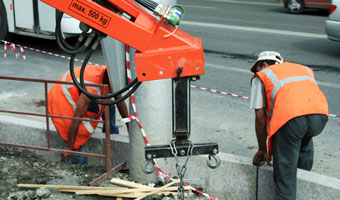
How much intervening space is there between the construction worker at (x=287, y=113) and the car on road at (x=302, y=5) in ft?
43.3

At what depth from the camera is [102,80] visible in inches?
203

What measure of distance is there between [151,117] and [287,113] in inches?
51.9

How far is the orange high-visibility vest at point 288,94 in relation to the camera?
409 centimetres

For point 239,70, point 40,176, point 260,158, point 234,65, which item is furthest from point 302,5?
point 40,176

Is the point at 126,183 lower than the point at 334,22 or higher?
lower

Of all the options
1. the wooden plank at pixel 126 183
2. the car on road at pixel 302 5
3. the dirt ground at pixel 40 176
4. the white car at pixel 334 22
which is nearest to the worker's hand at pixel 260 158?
the dirt ground at pixel 40 176

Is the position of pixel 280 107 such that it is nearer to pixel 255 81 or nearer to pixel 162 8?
pixel 255 81

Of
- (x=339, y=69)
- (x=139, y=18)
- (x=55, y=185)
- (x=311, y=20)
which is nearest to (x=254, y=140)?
(x=55, y=185)

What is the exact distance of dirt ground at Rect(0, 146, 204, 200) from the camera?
15.0ft

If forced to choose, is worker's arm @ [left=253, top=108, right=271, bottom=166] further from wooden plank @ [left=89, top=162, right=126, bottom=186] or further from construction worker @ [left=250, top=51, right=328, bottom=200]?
wooden plank @ [left=89, top=162, right=126, bottom=186]

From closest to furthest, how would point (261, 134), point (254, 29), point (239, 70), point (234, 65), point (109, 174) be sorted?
point (261, 134) < point (109, 174) < point (239, 70) < point (234, 65) < point (254, 29)

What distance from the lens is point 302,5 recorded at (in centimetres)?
1725

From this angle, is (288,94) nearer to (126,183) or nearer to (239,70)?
(126,183)

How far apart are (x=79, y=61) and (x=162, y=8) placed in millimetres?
7086
